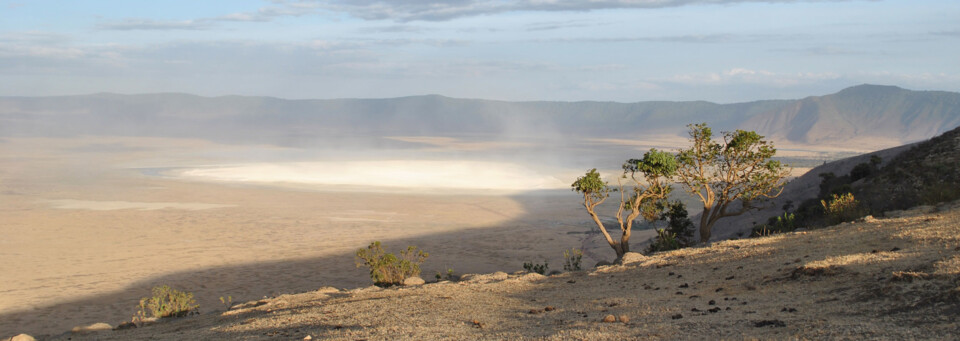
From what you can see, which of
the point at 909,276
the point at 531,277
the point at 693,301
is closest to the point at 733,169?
the point at 531,277

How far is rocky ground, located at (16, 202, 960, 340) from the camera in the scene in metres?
6.60

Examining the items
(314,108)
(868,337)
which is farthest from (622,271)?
(314,108)

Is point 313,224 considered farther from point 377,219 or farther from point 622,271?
point 622,271

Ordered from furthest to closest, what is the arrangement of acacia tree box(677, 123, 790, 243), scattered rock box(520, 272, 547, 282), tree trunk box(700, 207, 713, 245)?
acacia tree box(677, 123, 790, 243) → tree trunk box(700, 207, 713, 245) → scattered rock box(520, 272, 547, 282)

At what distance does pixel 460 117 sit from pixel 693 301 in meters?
175

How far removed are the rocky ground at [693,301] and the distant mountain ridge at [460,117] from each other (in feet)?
315

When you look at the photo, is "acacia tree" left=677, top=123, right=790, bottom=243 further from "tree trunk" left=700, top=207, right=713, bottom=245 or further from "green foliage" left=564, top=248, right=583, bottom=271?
"green foliage" left=564, top=248, right=583, bottom=271

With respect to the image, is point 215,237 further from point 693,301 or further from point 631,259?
point 693,301

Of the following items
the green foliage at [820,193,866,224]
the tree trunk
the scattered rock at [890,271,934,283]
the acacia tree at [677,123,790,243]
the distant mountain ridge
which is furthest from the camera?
the distant mountain ridge

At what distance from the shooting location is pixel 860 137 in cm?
12712

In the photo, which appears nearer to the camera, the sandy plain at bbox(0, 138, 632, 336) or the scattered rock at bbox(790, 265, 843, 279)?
the scattered rock at bbox(790, 265, 843, 279)

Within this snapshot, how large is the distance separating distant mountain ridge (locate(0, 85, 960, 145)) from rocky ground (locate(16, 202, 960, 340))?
95873 mm

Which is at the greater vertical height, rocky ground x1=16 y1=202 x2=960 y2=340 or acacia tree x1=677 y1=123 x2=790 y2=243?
acacia tree x1=677 y1=123 x2=790 y2=243

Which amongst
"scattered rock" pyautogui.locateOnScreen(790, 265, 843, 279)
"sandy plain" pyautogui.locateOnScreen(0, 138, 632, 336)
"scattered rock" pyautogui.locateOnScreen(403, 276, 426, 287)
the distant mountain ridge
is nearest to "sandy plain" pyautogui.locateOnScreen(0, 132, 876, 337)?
"sandy plain" pyautogui.locateOnScreen(0, 138, 632, 336)
